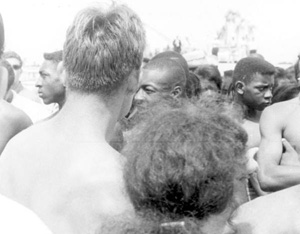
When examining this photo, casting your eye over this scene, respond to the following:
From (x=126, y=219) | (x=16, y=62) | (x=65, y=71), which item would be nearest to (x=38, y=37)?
(x=16, y=62)

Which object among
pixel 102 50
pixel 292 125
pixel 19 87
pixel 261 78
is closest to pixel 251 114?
pixel 261 78

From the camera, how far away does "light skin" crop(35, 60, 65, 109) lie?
16.6 ft

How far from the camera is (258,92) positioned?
18.7 feet

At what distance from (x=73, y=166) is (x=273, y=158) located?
2.34 metres

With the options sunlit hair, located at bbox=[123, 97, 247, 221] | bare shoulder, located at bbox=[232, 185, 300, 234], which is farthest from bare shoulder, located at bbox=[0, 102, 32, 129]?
sunlit hair, located at bbox=[123, 97, 247, 221]

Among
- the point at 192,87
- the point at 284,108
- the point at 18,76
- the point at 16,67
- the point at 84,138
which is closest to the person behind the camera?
the point at 84,138

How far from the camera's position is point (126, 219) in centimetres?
173

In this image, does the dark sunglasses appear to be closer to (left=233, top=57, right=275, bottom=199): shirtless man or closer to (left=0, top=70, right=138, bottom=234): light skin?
(left=233, top=57, right=275, bottom=199): shirtless man

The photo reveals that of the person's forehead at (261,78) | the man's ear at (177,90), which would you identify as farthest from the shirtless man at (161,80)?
the person's forehead at (261,78)

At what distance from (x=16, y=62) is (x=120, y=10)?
6.32 meters

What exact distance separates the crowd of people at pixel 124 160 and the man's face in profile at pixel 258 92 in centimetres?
253

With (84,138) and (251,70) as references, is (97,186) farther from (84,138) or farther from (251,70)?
(251,70)

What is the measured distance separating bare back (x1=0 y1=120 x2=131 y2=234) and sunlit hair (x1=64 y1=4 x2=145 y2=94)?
0.60 feet

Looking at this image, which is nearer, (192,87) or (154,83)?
(154,83)
